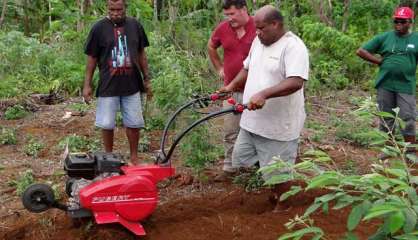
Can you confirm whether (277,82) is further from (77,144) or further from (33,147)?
(33,147)

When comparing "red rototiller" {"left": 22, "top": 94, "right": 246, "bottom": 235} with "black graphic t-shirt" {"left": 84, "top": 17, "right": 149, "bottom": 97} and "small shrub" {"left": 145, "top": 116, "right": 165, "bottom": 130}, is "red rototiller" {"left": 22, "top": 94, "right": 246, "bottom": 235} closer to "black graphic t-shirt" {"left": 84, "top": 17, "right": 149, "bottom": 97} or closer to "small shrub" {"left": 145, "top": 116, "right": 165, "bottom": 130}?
"black graphic t-shirt" {"left": 84, "top": 17, "right": 149, "bottom": 97}

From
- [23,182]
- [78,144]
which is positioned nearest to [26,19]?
[78,144]

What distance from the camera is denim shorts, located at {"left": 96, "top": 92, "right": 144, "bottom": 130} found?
19.5ft

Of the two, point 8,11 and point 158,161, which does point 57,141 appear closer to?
point 158,161

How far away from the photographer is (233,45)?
5746 mm

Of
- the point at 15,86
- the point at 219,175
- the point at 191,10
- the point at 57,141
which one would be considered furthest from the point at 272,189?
the point at 191,10

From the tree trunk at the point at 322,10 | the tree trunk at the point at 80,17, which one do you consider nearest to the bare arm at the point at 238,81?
the tree trunk at the point at 80,17

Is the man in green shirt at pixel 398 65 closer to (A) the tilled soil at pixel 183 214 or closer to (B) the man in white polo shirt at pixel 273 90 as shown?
(A) the tilled soil at pixel 183 214

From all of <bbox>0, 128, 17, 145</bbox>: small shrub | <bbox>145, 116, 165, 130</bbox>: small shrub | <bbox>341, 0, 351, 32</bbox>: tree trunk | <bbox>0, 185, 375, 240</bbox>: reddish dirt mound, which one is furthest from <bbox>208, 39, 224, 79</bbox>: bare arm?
<bbox>341, 0, 351, 32</bbox>: tree trunk

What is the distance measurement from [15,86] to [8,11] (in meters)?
4.85

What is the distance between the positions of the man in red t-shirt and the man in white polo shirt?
488mm

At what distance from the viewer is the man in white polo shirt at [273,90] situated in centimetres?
459

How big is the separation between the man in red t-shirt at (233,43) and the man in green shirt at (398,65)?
1701mm

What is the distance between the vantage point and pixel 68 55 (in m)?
9.76
